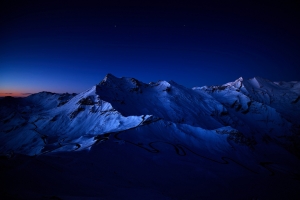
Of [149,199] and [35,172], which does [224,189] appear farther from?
[35,172]

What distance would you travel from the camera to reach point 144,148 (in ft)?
105

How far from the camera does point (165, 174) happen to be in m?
22.9

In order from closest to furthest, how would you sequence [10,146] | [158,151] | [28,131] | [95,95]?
[158,151], [10,146], [28,131], [95,95]

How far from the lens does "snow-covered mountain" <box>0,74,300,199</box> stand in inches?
608

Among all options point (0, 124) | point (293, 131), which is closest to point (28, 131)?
point (0, 124)

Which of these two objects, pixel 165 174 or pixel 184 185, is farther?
pixel 165 174

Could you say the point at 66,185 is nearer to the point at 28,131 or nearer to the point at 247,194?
the point at 247,194

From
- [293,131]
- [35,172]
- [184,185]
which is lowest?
[293,131]

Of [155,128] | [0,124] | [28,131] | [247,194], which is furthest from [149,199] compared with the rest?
[0,124]

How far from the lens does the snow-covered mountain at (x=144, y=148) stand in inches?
608

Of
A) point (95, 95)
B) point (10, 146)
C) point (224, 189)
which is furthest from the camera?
point (95, 95)

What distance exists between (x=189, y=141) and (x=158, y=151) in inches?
657

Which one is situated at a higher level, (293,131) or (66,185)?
(66,185)

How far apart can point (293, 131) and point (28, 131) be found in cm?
18967
